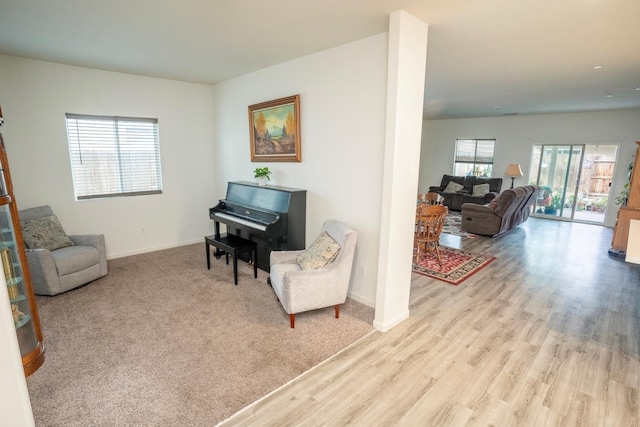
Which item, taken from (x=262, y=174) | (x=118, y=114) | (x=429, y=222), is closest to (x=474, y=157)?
(x=429, y=222)

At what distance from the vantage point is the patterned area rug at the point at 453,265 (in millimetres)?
4230

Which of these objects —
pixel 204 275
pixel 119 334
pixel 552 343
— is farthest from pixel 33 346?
pixel 552 343

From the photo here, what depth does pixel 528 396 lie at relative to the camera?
2162 millimetres

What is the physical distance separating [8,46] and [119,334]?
3274 millimetres

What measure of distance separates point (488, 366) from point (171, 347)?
253cm

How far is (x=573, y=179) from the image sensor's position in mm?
7961

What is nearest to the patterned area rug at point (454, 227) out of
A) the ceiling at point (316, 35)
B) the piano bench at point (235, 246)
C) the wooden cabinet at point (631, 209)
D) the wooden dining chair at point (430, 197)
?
the wooden dining chair at point (430, 197)

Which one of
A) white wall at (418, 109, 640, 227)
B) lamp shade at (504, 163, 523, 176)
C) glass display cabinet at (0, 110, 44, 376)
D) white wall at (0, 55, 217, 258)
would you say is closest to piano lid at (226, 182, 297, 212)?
white wall at (0, 55, 217, 258)

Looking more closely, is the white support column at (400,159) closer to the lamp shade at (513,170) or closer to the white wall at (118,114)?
the white wall at (118,114)

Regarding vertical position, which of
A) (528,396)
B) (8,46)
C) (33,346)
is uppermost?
(8,46)

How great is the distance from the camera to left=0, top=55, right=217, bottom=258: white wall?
13.0 ft

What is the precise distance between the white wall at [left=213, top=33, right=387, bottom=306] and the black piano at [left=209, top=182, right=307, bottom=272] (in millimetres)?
160

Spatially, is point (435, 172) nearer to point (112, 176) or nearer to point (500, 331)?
point (500, 331)

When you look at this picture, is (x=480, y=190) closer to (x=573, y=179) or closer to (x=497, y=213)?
(x=573, y=179)
